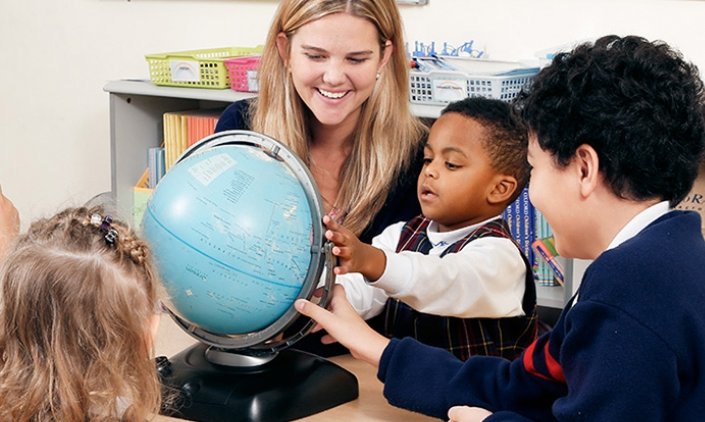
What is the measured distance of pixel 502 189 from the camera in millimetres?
1620

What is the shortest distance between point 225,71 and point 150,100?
45cm

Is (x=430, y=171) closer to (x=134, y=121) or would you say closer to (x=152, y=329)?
(x=152, y=329)

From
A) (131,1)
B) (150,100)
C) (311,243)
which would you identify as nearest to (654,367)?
(311,243)

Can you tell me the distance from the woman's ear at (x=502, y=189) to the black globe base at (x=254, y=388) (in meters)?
0.44

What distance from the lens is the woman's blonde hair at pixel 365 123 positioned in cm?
181

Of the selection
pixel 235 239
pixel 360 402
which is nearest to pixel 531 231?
pixel 360 402

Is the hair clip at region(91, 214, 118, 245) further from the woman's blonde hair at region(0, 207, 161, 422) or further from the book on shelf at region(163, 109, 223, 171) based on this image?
the book on shelf at region(163, 109, 223, 171)

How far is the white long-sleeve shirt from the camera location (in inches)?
57.1

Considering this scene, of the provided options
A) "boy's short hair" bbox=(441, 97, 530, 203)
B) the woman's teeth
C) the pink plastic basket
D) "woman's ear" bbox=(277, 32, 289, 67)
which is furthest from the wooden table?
the pink plastic basket

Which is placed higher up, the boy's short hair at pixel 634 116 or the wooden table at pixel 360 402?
the boy's short hair at pixel 634 116

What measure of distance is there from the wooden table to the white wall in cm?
157

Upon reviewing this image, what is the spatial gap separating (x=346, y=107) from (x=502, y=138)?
13.9 inches

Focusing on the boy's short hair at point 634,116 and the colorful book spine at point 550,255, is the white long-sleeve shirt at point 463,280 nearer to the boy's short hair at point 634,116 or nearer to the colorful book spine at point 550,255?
the boy's short hair at point 634,116

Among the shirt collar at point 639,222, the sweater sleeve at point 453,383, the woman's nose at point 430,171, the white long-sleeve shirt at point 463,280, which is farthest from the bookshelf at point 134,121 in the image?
the shirt collar at point 639,222
